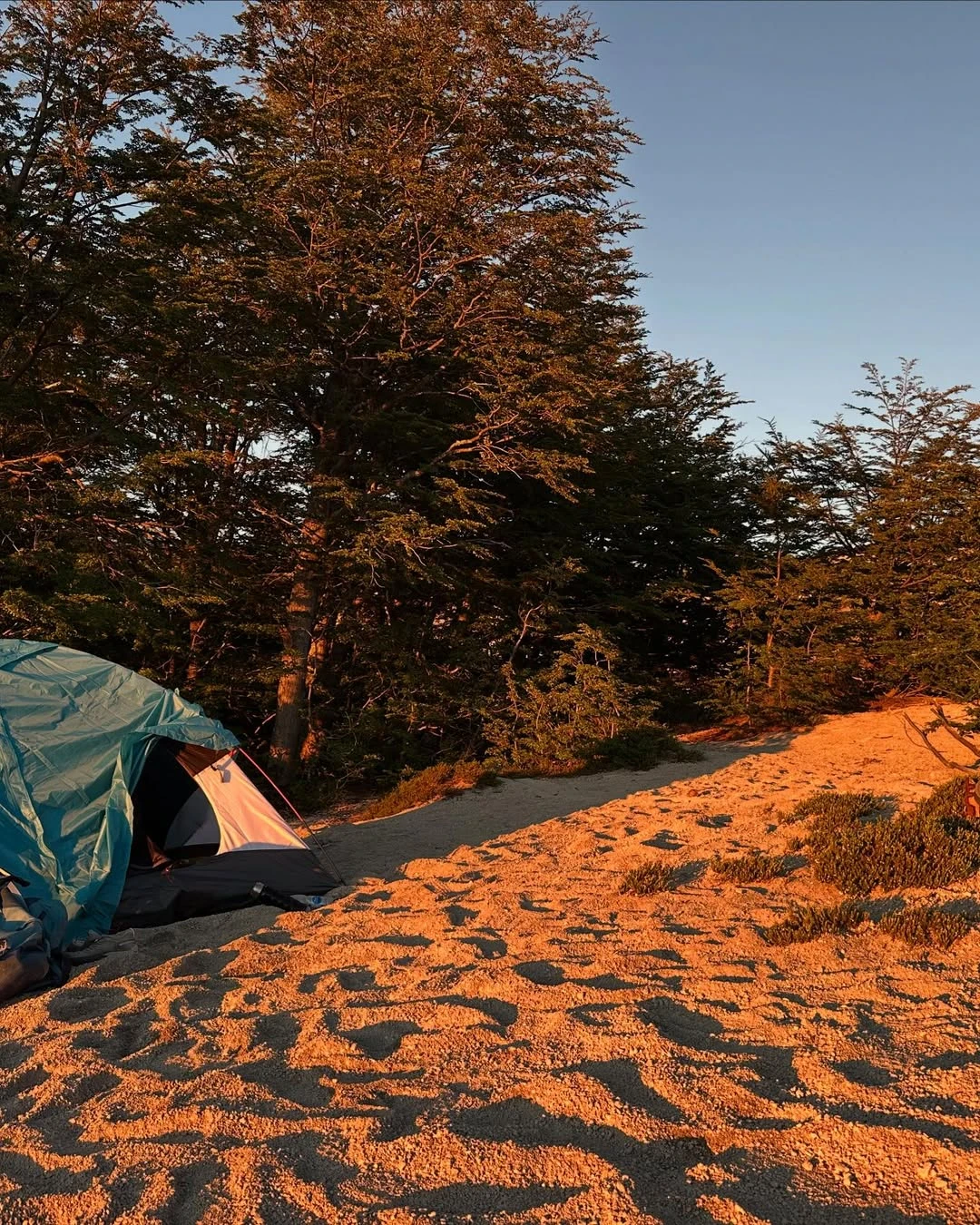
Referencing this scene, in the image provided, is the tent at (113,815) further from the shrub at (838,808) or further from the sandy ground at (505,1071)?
the shrub at (838,808)

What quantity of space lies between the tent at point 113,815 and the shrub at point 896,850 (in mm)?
3915

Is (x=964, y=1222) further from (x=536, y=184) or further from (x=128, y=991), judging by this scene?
(x=536, y=184)

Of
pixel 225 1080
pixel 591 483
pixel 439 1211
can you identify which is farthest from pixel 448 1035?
pixel 591 483

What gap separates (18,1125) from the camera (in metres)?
3.11

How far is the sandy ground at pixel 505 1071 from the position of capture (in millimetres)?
2549

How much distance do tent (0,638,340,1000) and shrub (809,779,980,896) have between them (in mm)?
3915

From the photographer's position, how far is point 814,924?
4852 mm

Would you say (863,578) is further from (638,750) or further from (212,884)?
(212,884)

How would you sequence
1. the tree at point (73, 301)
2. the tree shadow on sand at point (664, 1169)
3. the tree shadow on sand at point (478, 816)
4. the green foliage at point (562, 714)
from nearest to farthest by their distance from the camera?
the tree shadow on sand at point (664, 1169) → the tree shadow on sand at point (478, 816) → the tree at point (73, 301) → the green foliage at point (562, 714)

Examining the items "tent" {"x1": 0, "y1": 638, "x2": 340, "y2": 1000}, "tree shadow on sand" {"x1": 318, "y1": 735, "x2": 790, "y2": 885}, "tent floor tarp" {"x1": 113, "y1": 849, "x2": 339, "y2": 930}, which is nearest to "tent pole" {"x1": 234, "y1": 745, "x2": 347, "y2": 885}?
"tree shadow on sand" {"x1": 318, "y1": 735, "x2": 790, "y2": 885}

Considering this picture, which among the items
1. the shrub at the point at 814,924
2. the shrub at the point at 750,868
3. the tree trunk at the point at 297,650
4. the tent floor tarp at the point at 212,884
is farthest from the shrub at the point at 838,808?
the tree trunk at the point at 297,650

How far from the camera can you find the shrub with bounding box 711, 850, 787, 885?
6.11 metres

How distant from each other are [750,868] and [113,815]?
4757mm

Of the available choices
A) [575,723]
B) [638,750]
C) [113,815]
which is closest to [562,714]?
[575,723]
